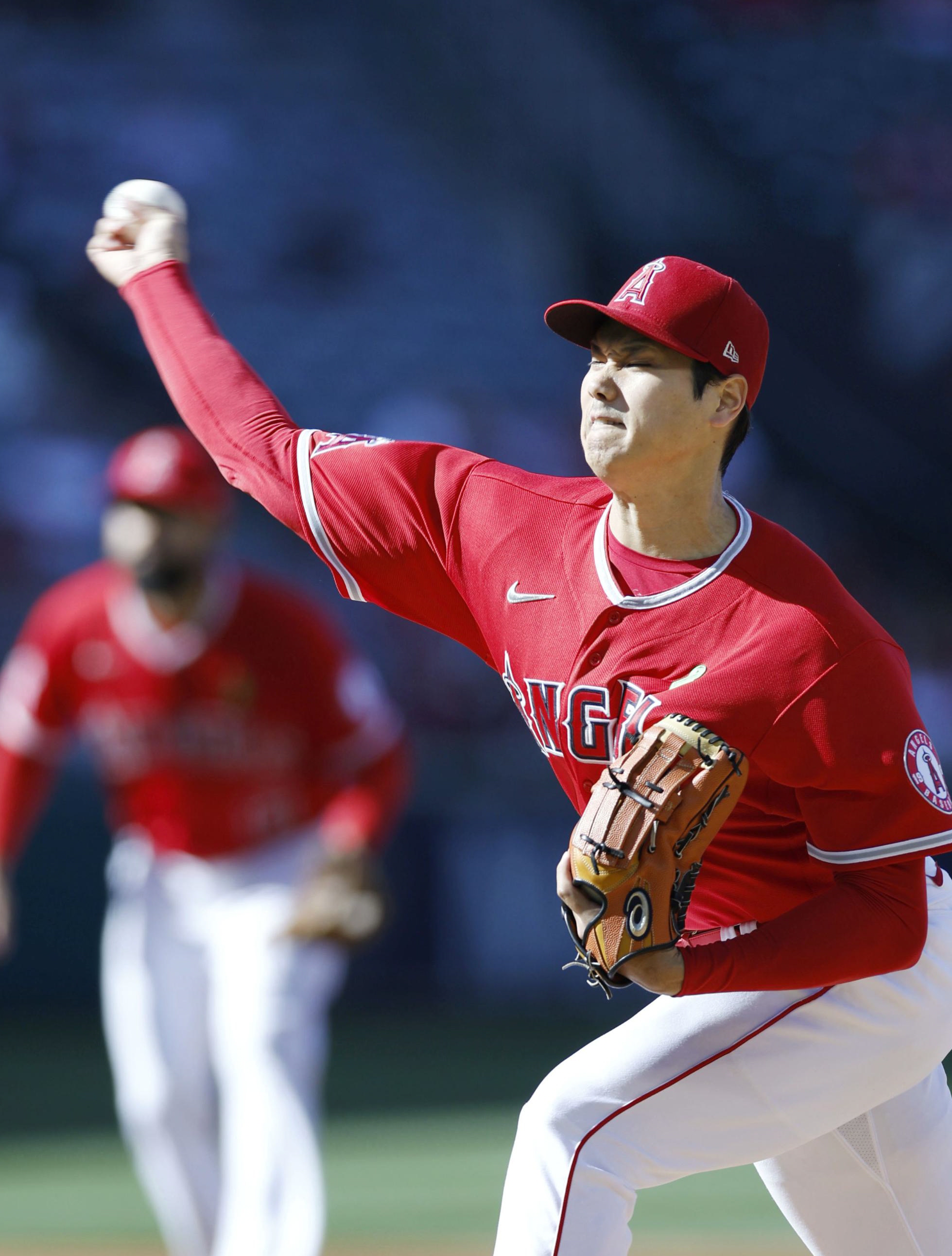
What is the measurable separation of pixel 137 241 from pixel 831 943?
1562 mm

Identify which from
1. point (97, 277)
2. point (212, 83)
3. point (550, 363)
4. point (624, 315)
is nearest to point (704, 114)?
point (550, 363)

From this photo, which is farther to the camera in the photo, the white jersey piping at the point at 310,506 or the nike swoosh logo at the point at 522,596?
the white jersey piping at the point at 310,506

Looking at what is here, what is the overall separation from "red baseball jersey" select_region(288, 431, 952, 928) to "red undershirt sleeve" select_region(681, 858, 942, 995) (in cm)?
5

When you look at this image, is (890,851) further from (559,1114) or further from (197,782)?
(197,782)

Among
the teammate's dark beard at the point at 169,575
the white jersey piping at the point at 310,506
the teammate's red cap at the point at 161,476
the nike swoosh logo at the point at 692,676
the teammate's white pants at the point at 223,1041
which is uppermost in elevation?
the teammate's red cap at the point at 161,476

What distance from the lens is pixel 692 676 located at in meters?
2.27

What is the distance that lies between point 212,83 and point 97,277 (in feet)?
5.69

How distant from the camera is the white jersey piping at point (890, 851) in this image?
224 centimetres

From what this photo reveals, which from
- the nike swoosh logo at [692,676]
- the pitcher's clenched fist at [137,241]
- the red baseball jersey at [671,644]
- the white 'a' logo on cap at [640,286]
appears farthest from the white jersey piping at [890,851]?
the pitcher's clenched fist at [137,241]

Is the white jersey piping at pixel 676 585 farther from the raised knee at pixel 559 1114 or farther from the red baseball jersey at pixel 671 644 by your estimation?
the raised knee at pixel 559 1114

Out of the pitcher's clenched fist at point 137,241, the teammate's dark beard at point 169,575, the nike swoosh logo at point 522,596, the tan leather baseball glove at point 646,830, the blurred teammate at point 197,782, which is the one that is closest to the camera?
the tan leather baseball glove at point 646,830

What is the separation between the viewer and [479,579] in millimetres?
2516

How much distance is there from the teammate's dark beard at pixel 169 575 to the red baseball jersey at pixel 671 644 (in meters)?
1.89

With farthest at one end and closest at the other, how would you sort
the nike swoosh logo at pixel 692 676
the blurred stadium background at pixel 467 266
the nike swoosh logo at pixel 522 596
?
the blurred stadium background at pixel 467 266 → the nike swoosh logo at pixel 522 596 → the nike swoosh logo at pixel 692 676
